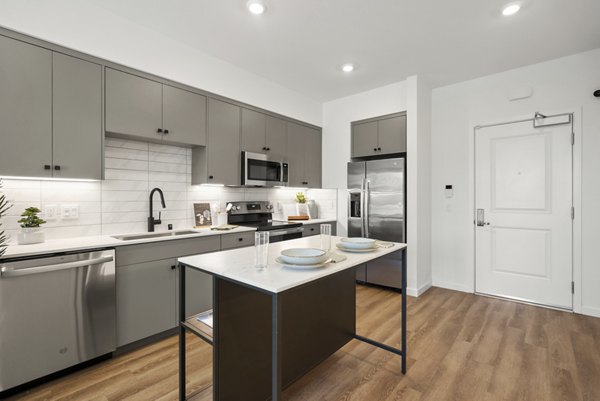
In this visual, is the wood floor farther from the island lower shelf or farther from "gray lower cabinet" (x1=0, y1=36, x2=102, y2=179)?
"gray lower cabinet" (x1=0, y1=36, x2=102, y2=179)

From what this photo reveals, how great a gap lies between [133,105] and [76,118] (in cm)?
45

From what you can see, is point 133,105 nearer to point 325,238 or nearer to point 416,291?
point 325,238

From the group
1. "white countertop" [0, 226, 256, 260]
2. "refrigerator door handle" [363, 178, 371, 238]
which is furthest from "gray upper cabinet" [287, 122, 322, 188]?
"white countertop" [0, 226, 256, 260]

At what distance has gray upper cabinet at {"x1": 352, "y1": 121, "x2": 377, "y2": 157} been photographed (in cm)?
411

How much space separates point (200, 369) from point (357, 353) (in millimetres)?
1197

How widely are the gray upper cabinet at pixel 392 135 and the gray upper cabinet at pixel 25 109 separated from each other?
11.5ft

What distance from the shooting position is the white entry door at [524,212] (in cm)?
318

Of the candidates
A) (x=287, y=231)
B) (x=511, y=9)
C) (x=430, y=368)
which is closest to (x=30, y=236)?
(x=287, y=231)

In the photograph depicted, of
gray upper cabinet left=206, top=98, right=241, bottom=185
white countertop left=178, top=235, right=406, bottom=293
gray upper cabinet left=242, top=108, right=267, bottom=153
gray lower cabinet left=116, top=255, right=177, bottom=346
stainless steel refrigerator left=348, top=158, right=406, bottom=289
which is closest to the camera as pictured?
white countertop left=178, top=235, right=406, bottom=293

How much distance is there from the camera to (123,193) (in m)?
2.74

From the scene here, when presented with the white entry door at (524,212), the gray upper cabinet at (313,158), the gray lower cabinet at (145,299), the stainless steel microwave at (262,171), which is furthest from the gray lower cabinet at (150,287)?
the white entry door at (524,212)

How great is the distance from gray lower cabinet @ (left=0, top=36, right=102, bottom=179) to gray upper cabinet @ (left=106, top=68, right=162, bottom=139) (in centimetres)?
8

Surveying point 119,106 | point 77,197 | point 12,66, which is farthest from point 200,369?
point 12,66

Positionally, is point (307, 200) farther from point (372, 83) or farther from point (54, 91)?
point (54, 91)
